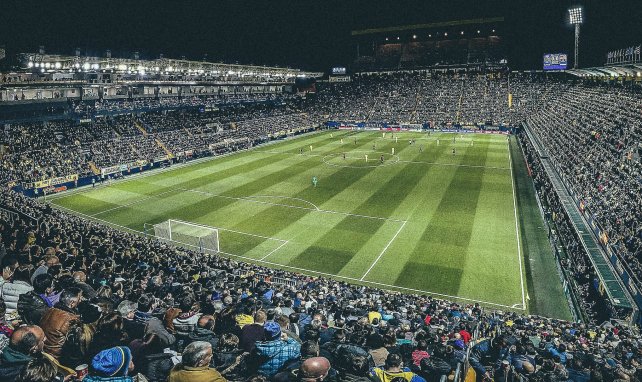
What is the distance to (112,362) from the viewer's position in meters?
4.43

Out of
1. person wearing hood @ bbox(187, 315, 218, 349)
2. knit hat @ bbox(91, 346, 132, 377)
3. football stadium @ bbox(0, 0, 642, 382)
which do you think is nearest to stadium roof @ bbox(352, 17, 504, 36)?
football stadium @ bbox(0, 0, 642, 382)

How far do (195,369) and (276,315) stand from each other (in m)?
3.43

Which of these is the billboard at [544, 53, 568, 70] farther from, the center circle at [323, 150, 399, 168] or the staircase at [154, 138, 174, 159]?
the staircase at [154, 138, 174, 159]

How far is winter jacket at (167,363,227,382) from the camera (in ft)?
14.1

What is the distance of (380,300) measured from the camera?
1527cm

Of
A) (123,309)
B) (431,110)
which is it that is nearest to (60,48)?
(123,309)

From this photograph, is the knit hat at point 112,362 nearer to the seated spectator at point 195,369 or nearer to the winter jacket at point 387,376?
the seated spectator at point 195,369

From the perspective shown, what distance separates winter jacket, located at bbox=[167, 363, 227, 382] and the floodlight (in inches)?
3177

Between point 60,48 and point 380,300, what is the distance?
40.0m

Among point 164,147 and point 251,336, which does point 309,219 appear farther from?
point 164,147

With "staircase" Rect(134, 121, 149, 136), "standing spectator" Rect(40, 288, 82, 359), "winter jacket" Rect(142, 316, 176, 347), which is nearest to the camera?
"standing spectator" Rect(40, 288, 82, 359)

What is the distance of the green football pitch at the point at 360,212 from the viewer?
70.3 ft

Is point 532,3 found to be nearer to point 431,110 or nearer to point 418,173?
point 431,110

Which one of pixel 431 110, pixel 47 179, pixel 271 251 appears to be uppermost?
pixel 431 110
